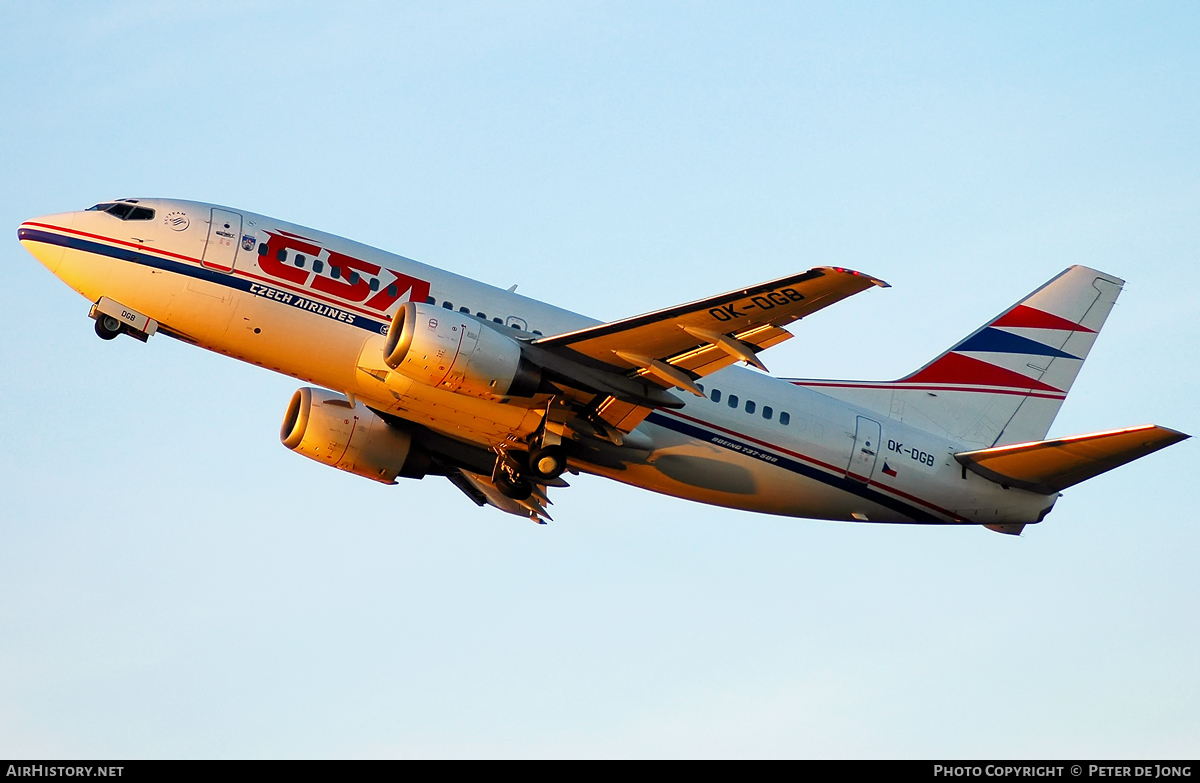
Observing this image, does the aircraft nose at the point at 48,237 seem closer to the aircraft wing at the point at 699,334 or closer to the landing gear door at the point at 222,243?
the landing gear door at the point at 222,243

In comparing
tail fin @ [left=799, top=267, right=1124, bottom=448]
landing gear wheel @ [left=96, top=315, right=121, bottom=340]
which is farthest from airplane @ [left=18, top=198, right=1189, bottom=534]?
tail fin @ [left=799, top=267, right=1124, bottom=448]

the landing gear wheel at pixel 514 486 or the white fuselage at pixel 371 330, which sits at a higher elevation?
the white fuselage at pixel 371 330

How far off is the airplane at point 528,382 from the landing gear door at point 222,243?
46 millimetres

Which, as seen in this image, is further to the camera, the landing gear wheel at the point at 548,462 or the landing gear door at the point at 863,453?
the landing gear door at the point at 863,453

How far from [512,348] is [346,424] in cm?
655

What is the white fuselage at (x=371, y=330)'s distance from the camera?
90.5ft

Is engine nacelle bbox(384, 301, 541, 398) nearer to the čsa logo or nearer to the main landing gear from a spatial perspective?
the čsa logo

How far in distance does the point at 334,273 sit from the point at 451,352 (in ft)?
11.5

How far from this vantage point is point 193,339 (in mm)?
27969

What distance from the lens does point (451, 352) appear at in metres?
26.4

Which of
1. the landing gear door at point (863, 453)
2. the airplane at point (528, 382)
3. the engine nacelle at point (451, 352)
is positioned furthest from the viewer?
the landing gear door at point (863, 453)

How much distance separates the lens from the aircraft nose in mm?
28016

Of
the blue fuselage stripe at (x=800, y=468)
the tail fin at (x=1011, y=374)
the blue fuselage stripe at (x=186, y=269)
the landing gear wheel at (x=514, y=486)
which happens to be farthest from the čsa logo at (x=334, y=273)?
the tail fin at (x=1011, y=374)
